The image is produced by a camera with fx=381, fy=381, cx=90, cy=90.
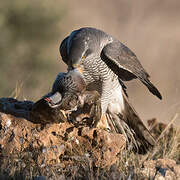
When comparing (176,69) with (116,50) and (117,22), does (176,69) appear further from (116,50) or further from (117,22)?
(116,50)

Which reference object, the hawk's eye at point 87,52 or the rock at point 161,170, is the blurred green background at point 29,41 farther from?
the rock at point 161,170

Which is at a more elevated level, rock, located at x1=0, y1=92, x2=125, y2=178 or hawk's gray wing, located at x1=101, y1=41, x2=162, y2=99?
hawk's gray wing, located at x1=101, y1=41, x2=162, y2=99

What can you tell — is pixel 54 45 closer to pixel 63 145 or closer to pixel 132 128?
pixel 132 128

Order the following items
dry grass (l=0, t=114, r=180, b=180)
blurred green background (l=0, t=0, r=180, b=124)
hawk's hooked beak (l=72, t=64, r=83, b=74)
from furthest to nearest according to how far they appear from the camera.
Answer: blurred green background (l=0, t=0, r=180, b=124) → hawk's hooked beak (l=72, t=64, r=83, b=74) → dry grass (l=0, t=114, r=180, b=180)

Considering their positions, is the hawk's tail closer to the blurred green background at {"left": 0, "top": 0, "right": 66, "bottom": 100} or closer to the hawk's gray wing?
the hawk's gray wing

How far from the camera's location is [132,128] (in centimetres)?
582

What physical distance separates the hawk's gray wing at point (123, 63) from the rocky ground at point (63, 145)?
3.03 ft

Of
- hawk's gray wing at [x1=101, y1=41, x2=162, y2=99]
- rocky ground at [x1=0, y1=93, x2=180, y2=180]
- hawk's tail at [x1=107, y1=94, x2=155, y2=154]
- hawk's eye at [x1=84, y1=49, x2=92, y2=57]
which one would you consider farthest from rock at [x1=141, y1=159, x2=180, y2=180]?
hawk's eye at [x1=84, y1=49, x2=92, y2=57]

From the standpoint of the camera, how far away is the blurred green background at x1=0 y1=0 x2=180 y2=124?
472 inches

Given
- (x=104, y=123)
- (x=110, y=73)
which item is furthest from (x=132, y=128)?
(x=110, y=73)

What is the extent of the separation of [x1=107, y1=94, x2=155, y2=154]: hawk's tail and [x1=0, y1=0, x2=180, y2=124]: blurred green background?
309 cm

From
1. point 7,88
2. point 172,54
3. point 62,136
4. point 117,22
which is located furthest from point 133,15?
point 62,136

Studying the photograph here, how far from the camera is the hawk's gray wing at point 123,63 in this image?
17.5 feet

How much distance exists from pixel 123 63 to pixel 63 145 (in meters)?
1.85
